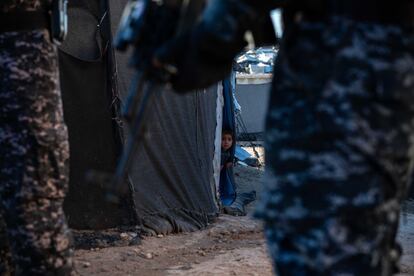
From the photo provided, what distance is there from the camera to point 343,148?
1.59 meters

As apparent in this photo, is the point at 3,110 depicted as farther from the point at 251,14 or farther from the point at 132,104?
the point at 251,14

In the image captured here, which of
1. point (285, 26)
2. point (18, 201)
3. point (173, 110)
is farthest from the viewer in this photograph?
point (173, 110)

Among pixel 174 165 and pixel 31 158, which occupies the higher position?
pixel 31 158

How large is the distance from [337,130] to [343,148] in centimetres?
4

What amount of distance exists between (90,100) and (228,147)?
235cm

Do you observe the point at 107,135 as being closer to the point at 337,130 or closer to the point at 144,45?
the point at 144,45

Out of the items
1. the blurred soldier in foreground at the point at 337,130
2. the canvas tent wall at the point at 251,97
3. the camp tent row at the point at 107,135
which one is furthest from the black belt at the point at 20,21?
the canvas tent wall at the point at 251,97

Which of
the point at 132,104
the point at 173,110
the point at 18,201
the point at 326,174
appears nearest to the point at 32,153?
the point at 18,201

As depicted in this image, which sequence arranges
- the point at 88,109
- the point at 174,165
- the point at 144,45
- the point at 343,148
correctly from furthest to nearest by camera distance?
the point at 174,165 < the point at 88,109 < the point at 144,45 < the point at 343,148

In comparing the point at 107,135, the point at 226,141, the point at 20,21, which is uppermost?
the point at 20,21

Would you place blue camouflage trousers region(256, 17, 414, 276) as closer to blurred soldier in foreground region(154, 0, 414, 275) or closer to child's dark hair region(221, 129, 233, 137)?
blurred soldier in foreground region(154, 0, 414, 275)

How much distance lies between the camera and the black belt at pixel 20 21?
2904 millimetres

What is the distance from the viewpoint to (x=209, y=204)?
6.41 meters

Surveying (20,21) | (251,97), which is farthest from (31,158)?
(251,97)
